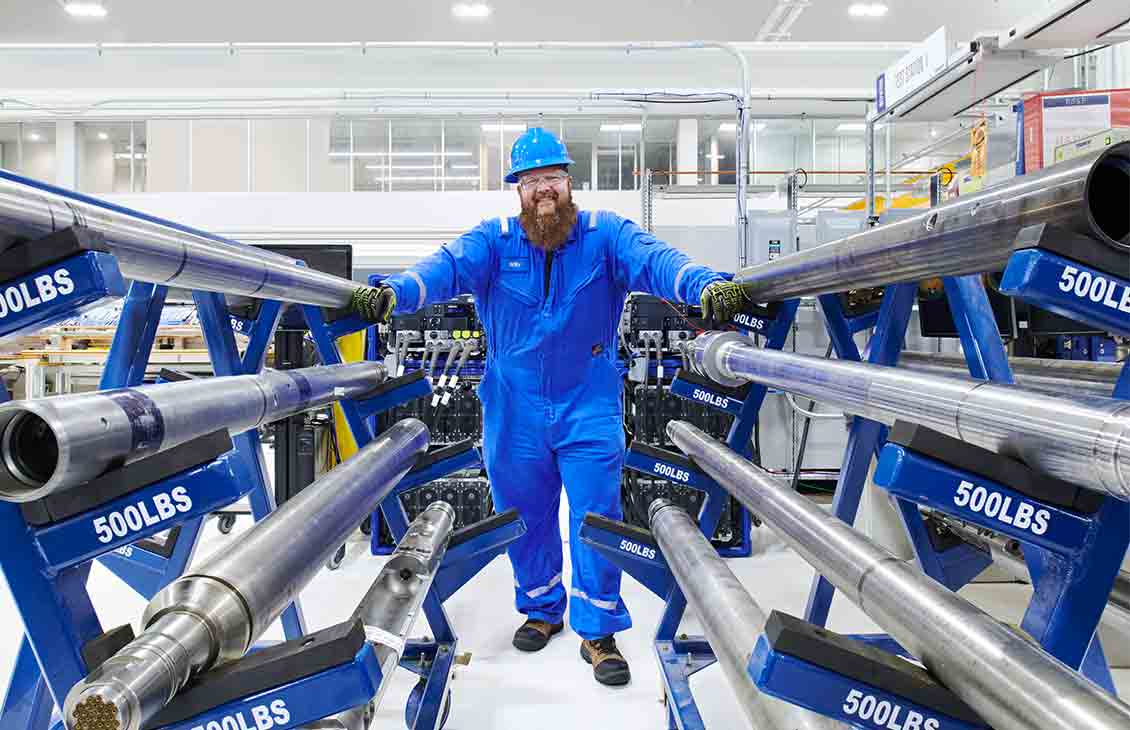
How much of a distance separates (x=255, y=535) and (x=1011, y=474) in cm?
93

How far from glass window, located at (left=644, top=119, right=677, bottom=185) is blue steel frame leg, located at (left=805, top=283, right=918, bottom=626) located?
29.7 feet

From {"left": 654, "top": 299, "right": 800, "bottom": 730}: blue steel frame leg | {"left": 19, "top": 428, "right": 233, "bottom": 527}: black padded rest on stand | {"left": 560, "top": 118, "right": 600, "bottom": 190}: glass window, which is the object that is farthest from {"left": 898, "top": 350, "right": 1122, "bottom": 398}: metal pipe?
{"left": 560, "top": 118, "right": 600, "bottom": 190}: glass window

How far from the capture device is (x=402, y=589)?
1.45 m

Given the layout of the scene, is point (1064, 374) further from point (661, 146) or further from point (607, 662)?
point (661, 146)

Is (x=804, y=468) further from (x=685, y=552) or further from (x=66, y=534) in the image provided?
(x=66, y=534)

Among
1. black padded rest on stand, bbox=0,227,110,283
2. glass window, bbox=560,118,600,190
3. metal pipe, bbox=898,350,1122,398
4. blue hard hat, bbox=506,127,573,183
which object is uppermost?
glass window, bbox=560,118,600,190

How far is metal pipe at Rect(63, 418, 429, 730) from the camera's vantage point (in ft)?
2.24

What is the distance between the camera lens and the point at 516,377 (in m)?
2.35

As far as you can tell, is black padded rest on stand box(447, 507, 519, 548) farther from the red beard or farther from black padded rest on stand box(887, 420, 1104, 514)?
black padded rest on stand box(887, 420, 1104, 514)

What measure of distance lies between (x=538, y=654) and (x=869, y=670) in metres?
1.80

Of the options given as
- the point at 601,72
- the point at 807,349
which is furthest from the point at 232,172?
the point at 807,349

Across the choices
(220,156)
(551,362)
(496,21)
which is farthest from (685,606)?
(220,156)

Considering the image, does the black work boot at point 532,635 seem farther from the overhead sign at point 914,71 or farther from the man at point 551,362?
the overhead sign at point 914,71

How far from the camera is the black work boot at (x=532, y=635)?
242 cm
